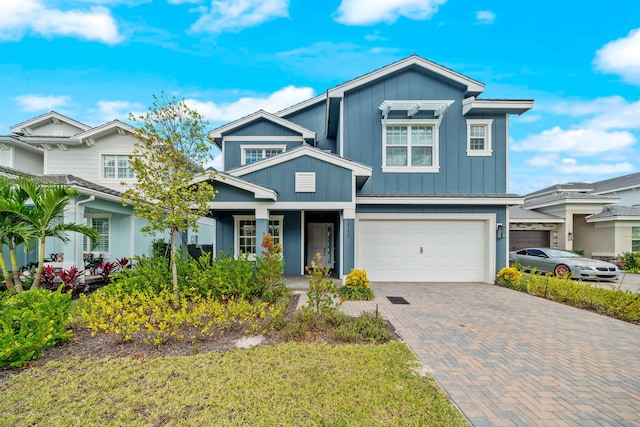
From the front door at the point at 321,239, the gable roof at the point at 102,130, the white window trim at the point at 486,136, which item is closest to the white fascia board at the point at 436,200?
the white window trim at the point at 486,136

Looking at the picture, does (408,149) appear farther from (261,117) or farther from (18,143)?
(18,143)

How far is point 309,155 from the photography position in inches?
331

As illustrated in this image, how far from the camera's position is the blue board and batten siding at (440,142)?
32.2ft

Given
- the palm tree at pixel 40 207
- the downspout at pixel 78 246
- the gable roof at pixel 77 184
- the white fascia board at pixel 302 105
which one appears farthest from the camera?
the white fascia board at pixel 302 105

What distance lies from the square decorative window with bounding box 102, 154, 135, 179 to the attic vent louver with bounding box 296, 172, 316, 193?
933cm

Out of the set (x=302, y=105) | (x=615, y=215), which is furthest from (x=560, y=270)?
(x=302, y=105)

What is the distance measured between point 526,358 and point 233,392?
419 centimetres

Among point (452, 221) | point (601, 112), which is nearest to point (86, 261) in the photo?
point (452, 221)

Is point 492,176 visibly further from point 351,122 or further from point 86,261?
point 86,261

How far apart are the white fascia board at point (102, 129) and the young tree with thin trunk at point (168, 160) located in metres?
8.48

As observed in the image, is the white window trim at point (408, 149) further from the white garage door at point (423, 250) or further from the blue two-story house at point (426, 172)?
the white garage door at point (423, 250)

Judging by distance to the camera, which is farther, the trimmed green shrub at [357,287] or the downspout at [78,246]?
the downspout at [78,246]

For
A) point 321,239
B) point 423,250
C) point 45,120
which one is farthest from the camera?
point 45,120

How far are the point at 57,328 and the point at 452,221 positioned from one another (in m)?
10.8
